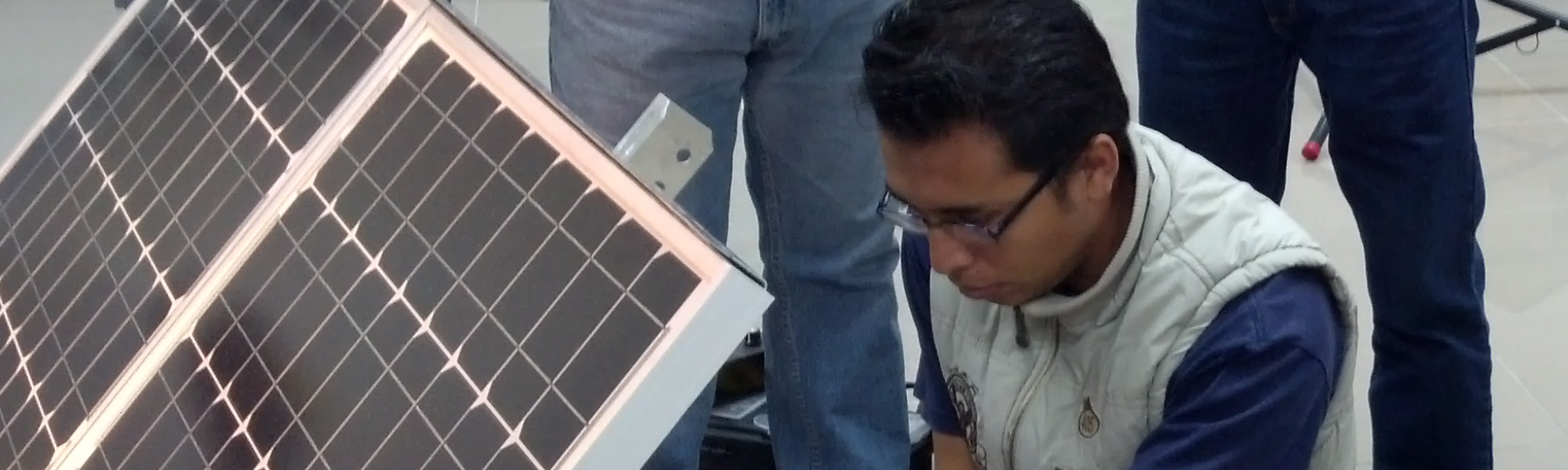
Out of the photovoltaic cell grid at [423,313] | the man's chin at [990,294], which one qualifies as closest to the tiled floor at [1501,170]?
the man's chin at [990,294]

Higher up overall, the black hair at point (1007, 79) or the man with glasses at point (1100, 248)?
the black hair at point (1007, 79)

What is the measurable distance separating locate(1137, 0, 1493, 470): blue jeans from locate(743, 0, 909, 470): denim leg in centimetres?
30

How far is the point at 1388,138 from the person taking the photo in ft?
4.23

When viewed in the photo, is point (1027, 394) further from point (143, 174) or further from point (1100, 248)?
point (143, 174)

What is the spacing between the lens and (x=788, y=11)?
121 centimetres

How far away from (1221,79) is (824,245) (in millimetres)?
391

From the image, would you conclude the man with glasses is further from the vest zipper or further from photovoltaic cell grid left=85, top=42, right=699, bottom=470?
photovoltaic cell grid left=85, top=42, right=699, bottom=470

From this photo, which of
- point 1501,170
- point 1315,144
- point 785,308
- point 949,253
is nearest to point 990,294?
point 949,253

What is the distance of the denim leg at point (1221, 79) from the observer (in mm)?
1338

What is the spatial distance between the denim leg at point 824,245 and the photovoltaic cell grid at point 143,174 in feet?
1.42

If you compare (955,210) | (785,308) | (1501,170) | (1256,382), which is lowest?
(1501,170)

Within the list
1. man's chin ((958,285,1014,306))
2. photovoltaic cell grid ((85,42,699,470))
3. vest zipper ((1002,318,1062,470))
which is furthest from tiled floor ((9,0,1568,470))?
photovoltaic cell grid ((85,42,699,470))

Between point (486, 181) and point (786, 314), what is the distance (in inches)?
30.8

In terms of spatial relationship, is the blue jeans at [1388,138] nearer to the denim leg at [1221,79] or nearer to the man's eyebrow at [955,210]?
the denim leg at [1221,79]
